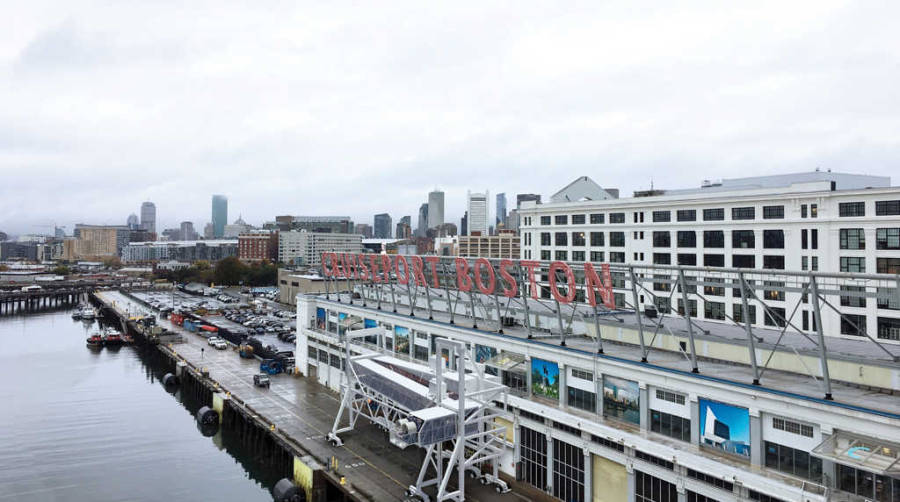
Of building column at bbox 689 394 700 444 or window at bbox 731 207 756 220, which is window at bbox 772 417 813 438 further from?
window at bbox 731 207 756 220

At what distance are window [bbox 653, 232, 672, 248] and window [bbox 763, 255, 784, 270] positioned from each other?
450 inches

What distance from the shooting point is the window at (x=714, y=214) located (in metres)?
67.0

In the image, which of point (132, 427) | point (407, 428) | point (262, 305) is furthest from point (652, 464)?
point (262, 305)

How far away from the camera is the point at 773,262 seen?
6294cm

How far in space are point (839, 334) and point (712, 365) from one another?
35419mm

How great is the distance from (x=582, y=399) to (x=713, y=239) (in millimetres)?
40108

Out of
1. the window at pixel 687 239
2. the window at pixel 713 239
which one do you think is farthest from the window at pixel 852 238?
the window at pixel 687 239

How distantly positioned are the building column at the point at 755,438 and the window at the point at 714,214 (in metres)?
44.0

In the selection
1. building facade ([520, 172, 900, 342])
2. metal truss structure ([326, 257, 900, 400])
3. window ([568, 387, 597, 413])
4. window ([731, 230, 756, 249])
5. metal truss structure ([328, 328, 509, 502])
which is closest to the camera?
metal truss structure ([326, 257, 900, 400])

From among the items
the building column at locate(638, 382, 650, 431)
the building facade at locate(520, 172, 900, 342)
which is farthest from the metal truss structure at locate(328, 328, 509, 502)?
the building facade at locate(520, 172, 900, 342)

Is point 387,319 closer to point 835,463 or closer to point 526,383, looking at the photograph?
point 526,383

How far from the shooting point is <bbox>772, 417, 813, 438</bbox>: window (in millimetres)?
26205

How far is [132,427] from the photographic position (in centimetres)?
6384

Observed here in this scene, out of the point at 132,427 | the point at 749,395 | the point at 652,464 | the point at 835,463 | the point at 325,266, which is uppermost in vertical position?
the point at 325,266
